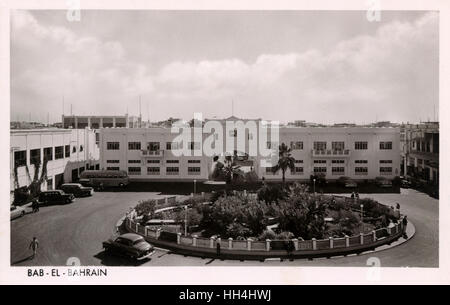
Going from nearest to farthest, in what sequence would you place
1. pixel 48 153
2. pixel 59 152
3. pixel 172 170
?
1. pixel 48 153
2. pixel 59 152
3. pixel 172 170

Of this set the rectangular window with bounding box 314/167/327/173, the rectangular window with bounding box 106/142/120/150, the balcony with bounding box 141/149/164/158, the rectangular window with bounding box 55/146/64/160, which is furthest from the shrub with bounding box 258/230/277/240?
the rectangular window with bounding box 106/142/120/150

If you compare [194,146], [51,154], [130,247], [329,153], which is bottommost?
[130,247]

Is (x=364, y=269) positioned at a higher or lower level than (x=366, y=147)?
lower

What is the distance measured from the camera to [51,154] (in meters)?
35.8

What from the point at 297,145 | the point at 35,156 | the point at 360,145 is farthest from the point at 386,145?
the point at 35,156

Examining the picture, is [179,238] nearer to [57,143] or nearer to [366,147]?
[57,143]

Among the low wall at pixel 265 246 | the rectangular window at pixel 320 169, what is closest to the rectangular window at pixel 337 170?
the rectangular window at pixel 320 169

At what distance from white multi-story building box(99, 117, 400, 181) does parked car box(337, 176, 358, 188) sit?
79.2 inches

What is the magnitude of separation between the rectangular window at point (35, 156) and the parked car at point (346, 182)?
2730 cm

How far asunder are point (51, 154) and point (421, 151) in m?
36.6

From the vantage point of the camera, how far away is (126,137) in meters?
41.5

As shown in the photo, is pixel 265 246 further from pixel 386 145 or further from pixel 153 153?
pixel 386 145
